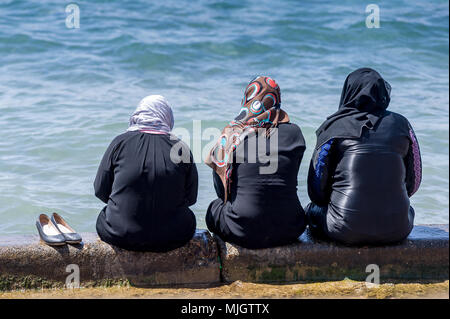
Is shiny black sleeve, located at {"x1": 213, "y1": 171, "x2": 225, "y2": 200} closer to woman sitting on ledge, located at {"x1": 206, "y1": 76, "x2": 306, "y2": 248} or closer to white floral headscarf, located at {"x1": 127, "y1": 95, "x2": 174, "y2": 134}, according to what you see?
woman sitting on ledge, located at {"x1": 206, "y1": 76, "x2": 306, "y2": 248}

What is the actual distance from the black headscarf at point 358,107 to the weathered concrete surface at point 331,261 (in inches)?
25.0

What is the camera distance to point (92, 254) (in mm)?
3184

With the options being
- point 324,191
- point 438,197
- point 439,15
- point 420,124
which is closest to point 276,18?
point 439,15

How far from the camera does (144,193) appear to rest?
3141 millimetres

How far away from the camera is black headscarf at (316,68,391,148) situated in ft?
10.7

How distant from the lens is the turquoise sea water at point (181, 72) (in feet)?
19.1

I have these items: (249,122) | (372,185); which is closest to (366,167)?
(372,185)

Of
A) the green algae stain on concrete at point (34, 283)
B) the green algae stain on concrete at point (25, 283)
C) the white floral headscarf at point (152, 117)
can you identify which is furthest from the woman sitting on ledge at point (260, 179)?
the green algae stain on concrete at point (25, 283)

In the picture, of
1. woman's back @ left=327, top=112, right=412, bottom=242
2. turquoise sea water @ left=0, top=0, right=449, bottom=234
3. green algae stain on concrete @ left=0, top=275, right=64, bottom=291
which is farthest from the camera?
turquoise sea water @ left=0, top=0, right=449, bottom=234

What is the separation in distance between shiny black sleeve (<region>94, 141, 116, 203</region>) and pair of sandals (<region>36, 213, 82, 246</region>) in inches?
10.8

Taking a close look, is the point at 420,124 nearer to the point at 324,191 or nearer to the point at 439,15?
the point at 324,191

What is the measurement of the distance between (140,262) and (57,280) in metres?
0.45

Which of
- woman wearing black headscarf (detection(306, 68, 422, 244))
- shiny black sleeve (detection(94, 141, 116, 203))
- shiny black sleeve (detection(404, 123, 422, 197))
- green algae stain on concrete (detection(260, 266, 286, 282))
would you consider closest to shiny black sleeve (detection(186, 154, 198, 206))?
shiny black sleeve (detection(94, 141, 116, 203))

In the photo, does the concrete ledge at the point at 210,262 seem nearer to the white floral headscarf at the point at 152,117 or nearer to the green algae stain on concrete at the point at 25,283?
the green algae stain on concrete at the point at 25,283
